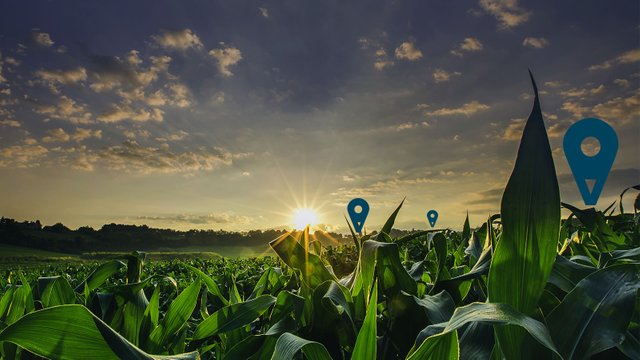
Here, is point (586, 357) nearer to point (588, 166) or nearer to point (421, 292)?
point (421, 292)

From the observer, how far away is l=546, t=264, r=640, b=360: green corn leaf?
2.06 feet

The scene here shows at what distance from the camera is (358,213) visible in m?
13.3

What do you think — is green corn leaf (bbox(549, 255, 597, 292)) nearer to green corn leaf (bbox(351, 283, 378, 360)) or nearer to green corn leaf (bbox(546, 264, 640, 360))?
green corn leaf (bbox(546, 264, 640, 360))

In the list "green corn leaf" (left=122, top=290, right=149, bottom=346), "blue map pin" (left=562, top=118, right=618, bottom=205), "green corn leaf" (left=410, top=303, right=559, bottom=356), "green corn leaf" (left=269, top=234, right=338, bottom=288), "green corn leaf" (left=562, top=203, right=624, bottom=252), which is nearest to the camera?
"green corn leaf" (left=410, top=303, right=559, bottom=356)

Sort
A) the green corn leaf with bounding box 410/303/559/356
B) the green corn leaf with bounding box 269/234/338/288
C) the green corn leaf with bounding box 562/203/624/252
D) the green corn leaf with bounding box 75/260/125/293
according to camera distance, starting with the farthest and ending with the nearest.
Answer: the green corn leaf with bounding box 562/203/624/252 → the green corn leaf with bounding box 75/260/125/293 → the green corn leaf with bounding box 269/234/338/288 → the green corn leaf with bounding box 410/303/559/356

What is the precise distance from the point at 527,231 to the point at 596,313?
22 centimetres

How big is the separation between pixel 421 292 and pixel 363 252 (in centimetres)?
51

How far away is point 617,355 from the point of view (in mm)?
729

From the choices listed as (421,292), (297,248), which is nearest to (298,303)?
(297,248)

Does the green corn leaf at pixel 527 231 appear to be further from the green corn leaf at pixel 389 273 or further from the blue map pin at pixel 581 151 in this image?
the blue map pin at pixel 581 151

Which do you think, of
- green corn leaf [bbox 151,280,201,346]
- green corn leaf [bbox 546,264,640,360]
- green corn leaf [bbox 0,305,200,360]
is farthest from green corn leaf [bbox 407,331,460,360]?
green corn leaf [bbox 151,280,201,346]

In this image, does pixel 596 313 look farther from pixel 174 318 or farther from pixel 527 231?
pixel 174 318

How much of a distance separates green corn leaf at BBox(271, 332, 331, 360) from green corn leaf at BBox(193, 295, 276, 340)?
1.20ft

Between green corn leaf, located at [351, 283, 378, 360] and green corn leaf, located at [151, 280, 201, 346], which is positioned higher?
green corn leaf, located at [351, 283, 378, 360]
